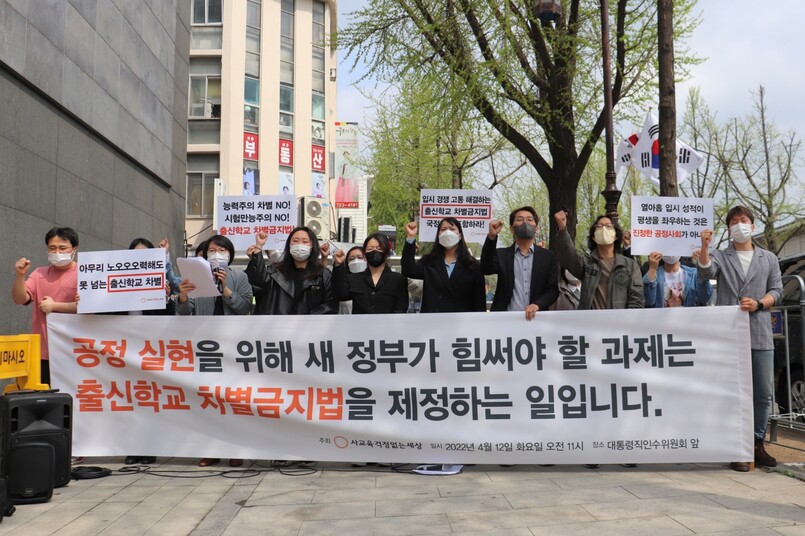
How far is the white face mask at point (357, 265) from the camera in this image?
7035mm

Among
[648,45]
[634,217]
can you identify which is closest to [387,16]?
[648,45]

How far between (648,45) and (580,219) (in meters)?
20.1

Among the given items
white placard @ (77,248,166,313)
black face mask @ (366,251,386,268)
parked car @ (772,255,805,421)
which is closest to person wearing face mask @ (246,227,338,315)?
black face mask @ (366,251,386,268)

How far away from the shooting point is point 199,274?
237 inches

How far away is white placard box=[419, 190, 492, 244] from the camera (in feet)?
24.2

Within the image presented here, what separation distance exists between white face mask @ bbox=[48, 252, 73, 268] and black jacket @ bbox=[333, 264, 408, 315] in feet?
7.50

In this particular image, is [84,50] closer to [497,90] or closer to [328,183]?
[497,90]

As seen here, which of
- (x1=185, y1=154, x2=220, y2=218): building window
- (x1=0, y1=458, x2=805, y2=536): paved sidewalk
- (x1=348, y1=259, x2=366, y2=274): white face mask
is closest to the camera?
(x1=0, y1=458, x2=805, y2=536): paved sidewalk

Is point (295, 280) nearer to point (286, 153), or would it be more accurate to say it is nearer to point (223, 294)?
point (223, 294)

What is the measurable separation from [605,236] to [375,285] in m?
2.02

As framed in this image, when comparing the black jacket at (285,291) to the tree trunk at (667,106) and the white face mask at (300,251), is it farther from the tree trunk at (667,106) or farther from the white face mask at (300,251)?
the tree trunk at (667,106)

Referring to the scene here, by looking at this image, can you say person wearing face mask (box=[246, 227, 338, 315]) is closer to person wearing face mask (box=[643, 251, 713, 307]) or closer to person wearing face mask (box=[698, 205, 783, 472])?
person wearing face mask (box=[643, 251, 713, 307])

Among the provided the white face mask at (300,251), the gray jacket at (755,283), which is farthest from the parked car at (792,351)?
the white face mask at (300,251)

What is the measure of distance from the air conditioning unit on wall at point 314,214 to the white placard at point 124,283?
26.6 m
